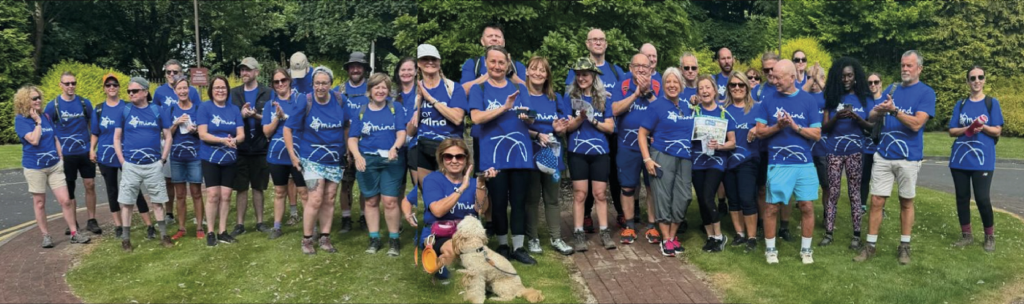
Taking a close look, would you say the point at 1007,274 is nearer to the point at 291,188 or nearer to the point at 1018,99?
the point at 291,188

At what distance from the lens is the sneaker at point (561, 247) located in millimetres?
7457

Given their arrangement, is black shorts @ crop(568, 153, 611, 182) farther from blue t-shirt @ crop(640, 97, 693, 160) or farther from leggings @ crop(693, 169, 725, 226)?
leggings @ crop(693, 169, 725, 226)

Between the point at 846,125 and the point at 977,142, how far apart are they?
1.32 m

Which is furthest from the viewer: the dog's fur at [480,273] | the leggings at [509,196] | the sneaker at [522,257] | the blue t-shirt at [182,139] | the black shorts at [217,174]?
the blue t-shirt at [182,139]

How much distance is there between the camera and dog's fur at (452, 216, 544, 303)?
5.83 m

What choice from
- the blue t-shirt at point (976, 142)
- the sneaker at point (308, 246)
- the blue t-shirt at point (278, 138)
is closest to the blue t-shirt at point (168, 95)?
the blue t-shirt at point (278, 138)

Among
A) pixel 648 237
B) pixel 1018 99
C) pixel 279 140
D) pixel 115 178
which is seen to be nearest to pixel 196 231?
pixel 115 178

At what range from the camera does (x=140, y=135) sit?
25.9 feet

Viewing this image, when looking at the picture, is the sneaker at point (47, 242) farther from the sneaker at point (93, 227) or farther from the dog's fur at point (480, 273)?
the dog's fur at point (480, 273)

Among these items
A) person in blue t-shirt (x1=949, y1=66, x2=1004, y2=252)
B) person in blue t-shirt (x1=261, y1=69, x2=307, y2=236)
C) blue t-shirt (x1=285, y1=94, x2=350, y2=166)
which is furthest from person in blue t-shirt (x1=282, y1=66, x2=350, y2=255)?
person in blue t-shirt (x1=949, y1=66, x2=1004, y2=252)

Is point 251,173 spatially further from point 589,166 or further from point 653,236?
point 653,236

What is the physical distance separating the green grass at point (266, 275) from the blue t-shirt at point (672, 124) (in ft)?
5.28

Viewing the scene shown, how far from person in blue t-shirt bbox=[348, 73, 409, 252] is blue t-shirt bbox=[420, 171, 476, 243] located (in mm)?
1117

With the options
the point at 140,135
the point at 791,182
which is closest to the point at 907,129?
the point at 791,182
